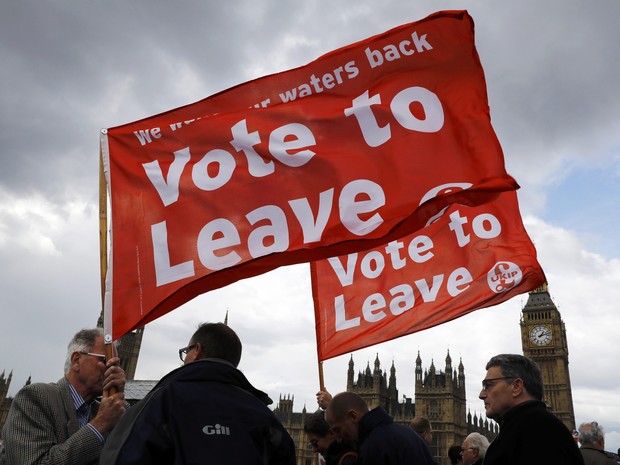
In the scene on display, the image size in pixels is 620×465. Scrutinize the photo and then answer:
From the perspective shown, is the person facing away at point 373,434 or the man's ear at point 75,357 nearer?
the man's ear at point 75,357

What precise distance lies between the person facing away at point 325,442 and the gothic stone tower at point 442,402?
65087 mm

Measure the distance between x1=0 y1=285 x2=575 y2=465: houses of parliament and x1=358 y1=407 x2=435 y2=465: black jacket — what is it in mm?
62564

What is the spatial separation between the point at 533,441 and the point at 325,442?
2.43m

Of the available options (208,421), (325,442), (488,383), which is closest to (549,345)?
(325,442)

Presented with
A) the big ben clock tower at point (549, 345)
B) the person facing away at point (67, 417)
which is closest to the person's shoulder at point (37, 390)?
the person facing away at point (67, 417)

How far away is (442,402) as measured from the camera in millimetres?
68062

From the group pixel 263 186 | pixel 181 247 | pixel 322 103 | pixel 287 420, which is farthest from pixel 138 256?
pixel 287 420

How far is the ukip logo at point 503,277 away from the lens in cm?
560

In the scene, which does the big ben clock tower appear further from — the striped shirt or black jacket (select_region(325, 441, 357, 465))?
the striped shirt

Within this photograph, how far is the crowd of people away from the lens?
2.37 meters

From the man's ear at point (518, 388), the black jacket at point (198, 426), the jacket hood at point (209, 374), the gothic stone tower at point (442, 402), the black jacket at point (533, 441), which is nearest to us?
the black jacket at point (198, 426)

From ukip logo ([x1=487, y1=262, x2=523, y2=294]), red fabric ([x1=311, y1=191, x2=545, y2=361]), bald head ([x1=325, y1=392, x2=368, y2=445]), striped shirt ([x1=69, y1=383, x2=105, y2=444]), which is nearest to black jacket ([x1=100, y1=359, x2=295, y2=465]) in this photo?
striped shirt ([x1=69, y1=383, x2=105, y2=444])

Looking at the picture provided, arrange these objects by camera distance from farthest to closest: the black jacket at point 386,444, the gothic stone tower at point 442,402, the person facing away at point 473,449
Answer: the gothic stone tower at point 442,402 < the person facing away at point 473,449 < the black jacket at point 386,444

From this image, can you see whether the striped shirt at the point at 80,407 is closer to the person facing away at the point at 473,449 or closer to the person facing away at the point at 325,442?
the person facing away at the point at 325,442
